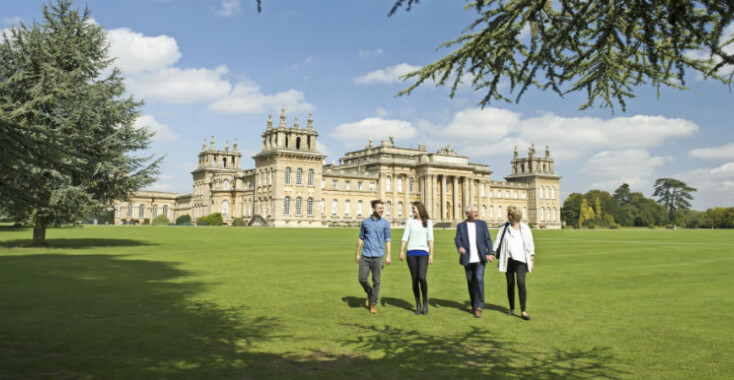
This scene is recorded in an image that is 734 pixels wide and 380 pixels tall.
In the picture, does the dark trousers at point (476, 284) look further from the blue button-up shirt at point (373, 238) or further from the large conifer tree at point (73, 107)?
the large conifer tree at point (73, 107)

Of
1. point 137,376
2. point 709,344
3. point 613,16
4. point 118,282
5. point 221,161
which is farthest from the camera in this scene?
point 221,161

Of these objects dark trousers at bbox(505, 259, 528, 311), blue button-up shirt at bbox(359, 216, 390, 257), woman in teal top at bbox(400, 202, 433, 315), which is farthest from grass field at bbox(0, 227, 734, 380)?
blue button-up shirt at bbox(359, 216, 390, 257)

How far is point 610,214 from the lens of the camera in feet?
372

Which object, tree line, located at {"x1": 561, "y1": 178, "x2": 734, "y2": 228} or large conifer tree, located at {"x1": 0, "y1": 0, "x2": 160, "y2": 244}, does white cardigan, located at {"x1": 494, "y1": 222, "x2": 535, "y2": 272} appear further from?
tree line, located at {"x1": 561, "y1": 178, "x2": 734, "y2": 228}

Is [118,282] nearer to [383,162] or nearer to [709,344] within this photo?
[709,344]

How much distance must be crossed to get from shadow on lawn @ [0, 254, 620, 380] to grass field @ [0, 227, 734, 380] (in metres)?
0.02

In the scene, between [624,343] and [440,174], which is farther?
[440,174]

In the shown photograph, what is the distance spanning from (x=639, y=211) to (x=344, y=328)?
127m

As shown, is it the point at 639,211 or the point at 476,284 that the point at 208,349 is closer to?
the point at 476,284

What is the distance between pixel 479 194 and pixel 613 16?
8489cm

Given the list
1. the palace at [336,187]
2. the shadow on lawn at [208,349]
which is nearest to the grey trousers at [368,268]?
the shadow on lawn at [208,349]

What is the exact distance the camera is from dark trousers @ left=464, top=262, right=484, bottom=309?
9.05 meters

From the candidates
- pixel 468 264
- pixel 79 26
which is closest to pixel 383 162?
pixel 79 26

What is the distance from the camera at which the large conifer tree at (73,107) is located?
→ 74.0ft
